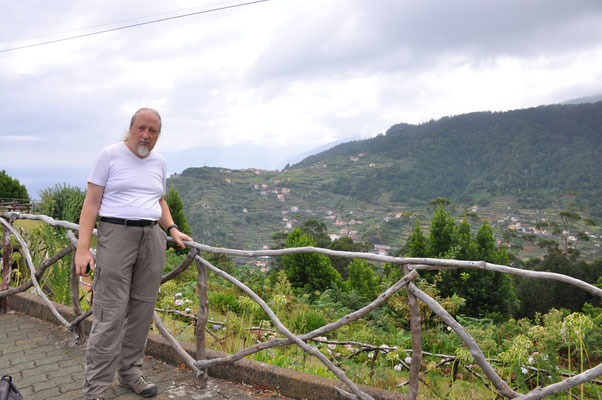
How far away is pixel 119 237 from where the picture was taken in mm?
2090

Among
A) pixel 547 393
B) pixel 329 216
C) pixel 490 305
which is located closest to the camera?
pixel 547 393

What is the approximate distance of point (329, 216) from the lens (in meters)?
86.1

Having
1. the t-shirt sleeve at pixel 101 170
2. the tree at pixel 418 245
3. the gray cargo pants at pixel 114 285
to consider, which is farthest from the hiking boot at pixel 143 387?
the tree at pixel 418 245

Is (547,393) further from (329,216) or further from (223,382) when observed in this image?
(329,216)

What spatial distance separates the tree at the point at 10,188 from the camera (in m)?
31.7

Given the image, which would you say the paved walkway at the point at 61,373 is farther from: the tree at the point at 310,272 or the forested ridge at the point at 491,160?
the forested ridge at the point at 491,160

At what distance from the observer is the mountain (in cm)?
7506

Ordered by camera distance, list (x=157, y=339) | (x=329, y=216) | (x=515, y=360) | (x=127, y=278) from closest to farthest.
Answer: (x=515, y=360)
(x=127, y=278)
(x=157, y=339)
(x=329, y=216)

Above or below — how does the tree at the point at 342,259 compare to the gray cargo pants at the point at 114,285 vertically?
below

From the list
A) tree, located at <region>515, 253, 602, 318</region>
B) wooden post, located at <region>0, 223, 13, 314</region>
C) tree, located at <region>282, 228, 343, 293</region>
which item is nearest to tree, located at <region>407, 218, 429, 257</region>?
tree, located at <region>282, 228, 343, 293</region>

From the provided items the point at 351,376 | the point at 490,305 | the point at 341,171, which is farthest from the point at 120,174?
the point at 341,171

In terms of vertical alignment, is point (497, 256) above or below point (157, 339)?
below

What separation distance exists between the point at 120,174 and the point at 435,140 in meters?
132

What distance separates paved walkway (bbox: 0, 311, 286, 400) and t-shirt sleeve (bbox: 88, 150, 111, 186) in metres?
1.26
